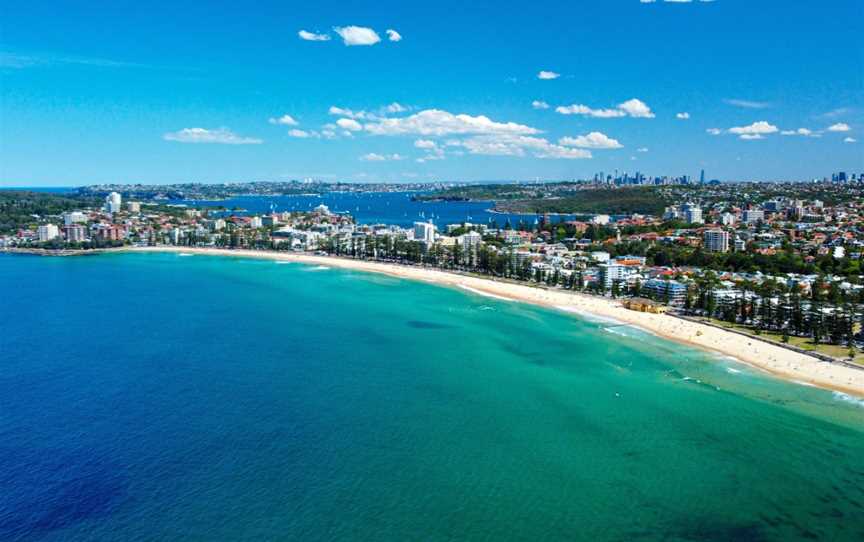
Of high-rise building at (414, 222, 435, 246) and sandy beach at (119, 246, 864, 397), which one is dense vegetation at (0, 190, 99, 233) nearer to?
high-rise building at (414, 222, 435, 246)

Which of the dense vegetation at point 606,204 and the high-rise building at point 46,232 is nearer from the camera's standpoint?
the high-rise building at point 46,232

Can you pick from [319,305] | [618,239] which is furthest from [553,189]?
[319,305]

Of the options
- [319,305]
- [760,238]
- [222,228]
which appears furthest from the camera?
[222,228]

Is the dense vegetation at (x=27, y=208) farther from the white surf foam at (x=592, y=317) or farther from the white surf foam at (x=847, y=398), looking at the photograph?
the white surf foam at (x=847, y=398)

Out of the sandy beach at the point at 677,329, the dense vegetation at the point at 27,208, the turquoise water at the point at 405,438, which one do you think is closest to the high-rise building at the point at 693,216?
the sandy beach at the point at 677,329

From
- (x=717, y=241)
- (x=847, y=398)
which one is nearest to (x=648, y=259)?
(x=717, y=241)

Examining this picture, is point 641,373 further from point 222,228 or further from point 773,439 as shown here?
point 222,228
